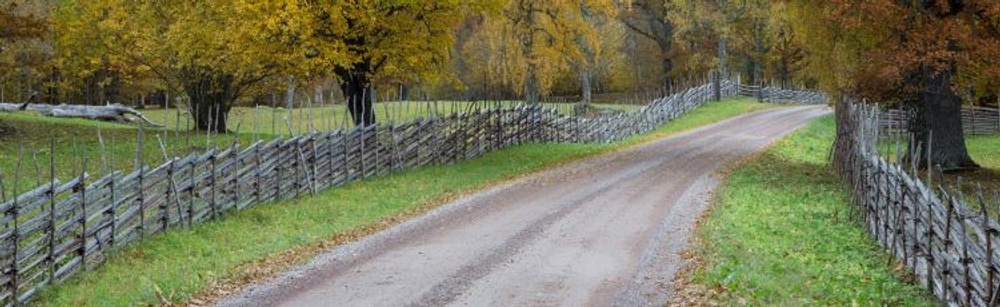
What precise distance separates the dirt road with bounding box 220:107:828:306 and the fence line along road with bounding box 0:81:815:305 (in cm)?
265

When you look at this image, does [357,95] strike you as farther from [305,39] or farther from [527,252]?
[527,252]

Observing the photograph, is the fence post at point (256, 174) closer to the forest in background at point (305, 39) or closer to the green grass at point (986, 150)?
the forest in background at point (305, 39)

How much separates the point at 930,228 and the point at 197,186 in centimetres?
1028

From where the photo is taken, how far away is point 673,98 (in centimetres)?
3944

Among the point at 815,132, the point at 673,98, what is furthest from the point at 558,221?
the point at 673,98

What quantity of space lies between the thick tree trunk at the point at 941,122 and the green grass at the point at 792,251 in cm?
275

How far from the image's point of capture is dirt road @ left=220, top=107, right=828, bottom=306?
949 centimetres

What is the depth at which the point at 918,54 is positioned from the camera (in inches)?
668

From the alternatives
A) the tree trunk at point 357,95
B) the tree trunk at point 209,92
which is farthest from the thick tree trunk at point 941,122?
the tree trunk at point 209,92

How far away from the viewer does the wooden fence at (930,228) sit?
7621mm

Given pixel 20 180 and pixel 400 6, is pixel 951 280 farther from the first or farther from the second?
pixel 20 180

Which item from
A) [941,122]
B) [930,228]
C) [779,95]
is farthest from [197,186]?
[779,95]

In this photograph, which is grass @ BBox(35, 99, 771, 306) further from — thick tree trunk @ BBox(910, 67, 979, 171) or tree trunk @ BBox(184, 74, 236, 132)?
tree trunk @ BBox(184, 74, 236, 132)

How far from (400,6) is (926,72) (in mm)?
11857
